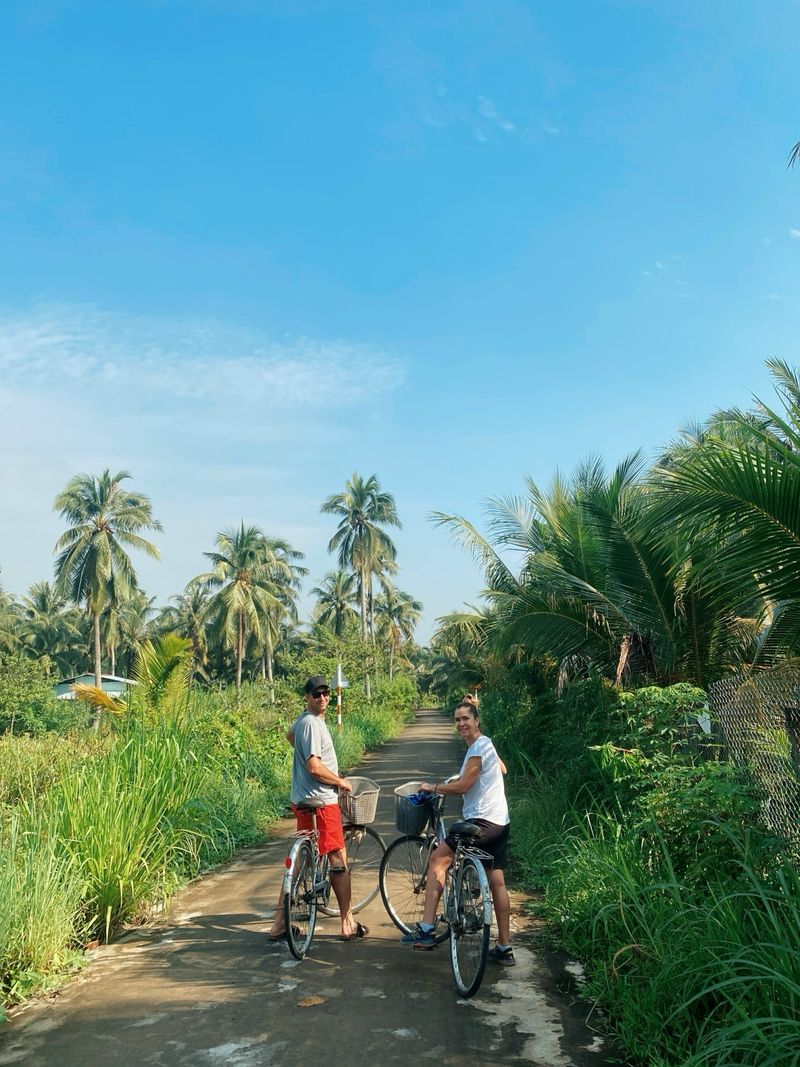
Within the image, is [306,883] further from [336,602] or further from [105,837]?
[336,602]

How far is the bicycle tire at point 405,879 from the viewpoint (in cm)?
617

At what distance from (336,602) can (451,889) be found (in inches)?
2465

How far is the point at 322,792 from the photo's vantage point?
5.94m

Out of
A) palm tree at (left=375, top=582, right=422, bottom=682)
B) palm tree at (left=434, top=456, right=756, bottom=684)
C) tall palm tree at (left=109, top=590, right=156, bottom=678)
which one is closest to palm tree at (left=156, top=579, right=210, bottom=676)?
tall palm tree at (left=109, top=590, right=156, bottom=678)

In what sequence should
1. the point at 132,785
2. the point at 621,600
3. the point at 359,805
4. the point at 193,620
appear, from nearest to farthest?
the point at 359,805 → the point at 132,785 → the point at 621,600 → the point at 193,620

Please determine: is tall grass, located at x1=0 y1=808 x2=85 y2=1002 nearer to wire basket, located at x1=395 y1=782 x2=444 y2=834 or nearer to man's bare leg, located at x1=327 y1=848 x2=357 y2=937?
man's bare leg, located at x1=327 y1=848 x2=357 y2=937

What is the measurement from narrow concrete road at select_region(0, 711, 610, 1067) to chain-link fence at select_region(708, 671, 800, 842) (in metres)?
1.62

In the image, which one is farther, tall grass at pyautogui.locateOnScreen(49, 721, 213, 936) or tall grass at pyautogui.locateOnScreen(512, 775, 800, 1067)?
tall grass at pyautogui.locateOnScreen(49, 721, 213, 936)

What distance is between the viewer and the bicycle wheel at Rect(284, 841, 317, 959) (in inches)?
212

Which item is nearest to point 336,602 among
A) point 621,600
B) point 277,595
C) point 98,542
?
point 277,595

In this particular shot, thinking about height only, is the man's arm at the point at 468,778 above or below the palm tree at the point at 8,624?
below

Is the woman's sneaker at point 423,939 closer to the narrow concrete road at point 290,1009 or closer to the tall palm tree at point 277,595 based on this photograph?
the narrow concrete road at point 290,1009

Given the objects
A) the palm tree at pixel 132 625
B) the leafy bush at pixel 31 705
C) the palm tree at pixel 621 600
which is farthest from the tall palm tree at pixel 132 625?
the palm tree at pixel 621 600

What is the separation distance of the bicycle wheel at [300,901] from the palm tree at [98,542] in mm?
41612
